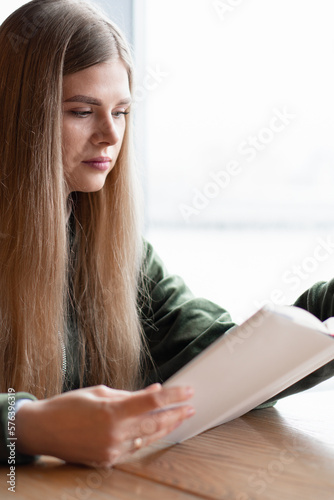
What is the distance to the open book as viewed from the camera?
571mm

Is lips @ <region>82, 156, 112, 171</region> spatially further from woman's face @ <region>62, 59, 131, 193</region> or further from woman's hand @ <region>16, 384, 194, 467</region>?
woman's hand @ <region>16, 384, 194, 467</region>

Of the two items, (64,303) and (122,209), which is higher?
(122,209)

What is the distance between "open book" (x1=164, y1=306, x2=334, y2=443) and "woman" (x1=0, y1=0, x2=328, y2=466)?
0.92ft

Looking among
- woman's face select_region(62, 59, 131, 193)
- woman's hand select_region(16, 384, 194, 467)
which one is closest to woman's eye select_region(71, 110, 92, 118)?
woman's face select_region(62, 59, 131, 193)

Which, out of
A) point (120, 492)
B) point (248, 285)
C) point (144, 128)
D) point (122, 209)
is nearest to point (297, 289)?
point (248, 285)

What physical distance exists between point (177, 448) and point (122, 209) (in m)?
0.61

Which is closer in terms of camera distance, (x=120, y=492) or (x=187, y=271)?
(x=120, y=492)

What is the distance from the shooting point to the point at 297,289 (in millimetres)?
3916

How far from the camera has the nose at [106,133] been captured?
1088 mm

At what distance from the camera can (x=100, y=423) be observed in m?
0.59

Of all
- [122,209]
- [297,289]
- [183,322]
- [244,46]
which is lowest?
[297,289]

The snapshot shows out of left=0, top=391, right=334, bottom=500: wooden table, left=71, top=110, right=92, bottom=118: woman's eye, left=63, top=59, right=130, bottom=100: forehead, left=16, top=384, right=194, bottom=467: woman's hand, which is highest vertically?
left=63, top=59, right=130, bottom=100: forehead

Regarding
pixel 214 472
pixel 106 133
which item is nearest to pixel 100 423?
pixel 214 472

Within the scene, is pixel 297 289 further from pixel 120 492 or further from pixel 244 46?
pixel 120 492
